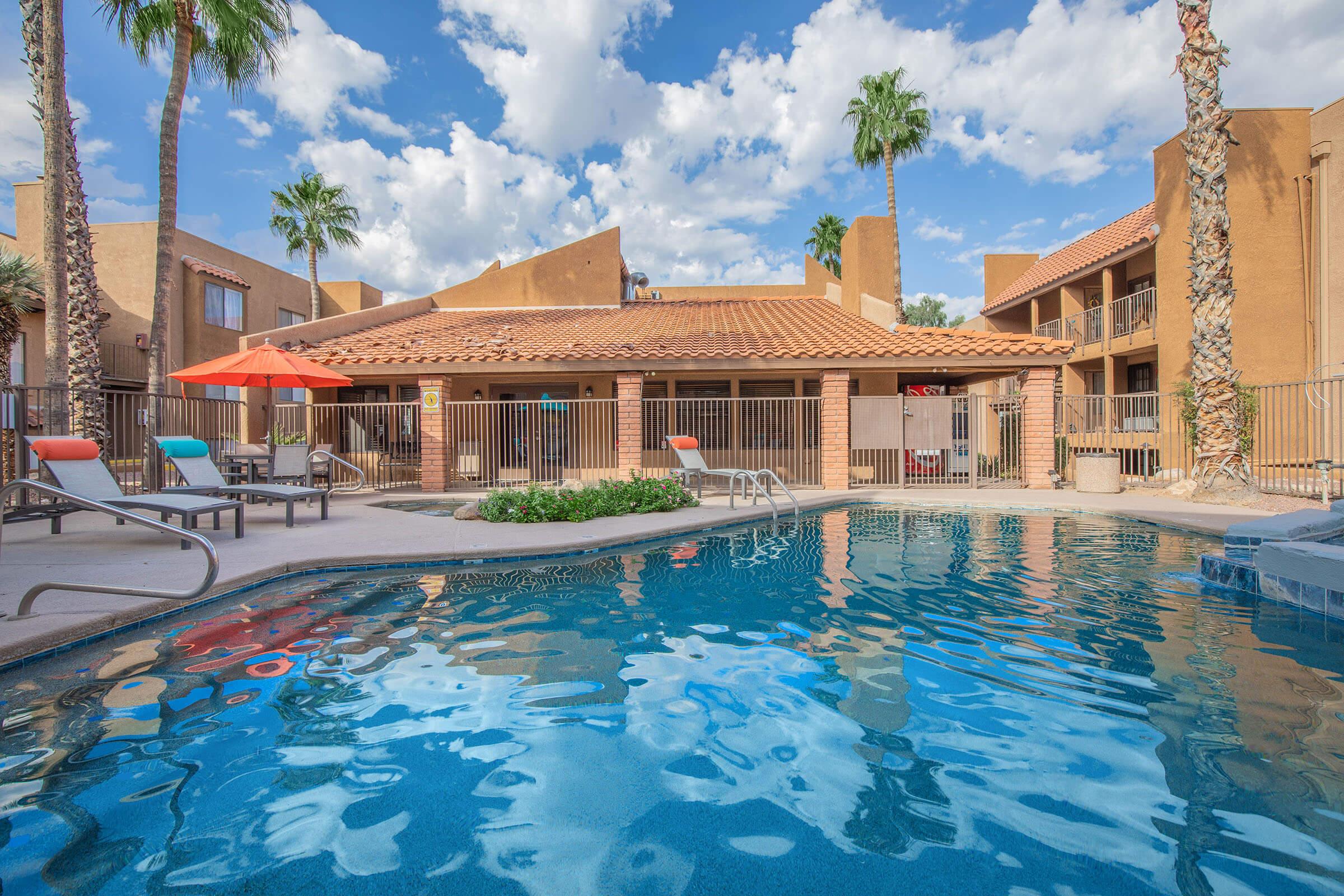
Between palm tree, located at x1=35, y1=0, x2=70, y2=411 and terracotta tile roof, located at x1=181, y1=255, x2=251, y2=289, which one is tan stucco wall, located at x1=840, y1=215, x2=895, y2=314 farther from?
terracotta tile roof, located at x1=181, y1=255, x2=251, y2=289

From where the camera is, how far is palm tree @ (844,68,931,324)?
2044 cm

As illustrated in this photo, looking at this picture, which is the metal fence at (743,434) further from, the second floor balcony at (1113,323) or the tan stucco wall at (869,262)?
the second floor balcony at (1113,323)

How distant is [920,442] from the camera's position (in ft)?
44.4

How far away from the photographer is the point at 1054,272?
21375 mm

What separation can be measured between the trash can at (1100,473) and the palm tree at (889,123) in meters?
9.21

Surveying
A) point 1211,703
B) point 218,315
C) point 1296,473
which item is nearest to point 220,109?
point 218,315

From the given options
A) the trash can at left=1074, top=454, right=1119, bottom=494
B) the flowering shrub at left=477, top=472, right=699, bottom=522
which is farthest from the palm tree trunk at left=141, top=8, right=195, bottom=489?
the trash can at left=1074, top=454, right=1119, bottom=494

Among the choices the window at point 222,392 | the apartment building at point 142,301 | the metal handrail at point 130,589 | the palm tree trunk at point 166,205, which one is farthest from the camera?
the window at point 222,392

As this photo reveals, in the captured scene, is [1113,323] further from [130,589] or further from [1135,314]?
[130,589]

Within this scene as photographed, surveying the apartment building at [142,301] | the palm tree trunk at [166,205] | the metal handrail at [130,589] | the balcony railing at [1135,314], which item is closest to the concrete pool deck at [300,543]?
the metal handrail at [130,589]

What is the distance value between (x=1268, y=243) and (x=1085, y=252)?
6.60 metres

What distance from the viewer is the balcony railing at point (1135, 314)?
17.0 meters

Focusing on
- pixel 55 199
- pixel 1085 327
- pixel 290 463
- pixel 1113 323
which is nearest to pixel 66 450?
pixel 290 463

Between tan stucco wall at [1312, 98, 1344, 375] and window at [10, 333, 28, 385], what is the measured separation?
32.9 metres
